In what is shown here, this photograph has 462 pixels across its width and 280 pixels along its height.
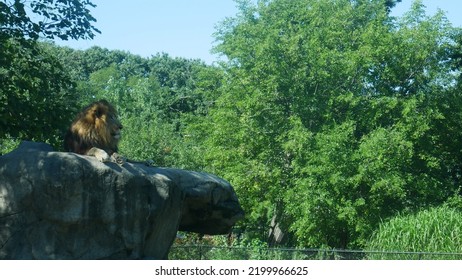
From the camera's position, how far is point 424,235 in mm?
20438

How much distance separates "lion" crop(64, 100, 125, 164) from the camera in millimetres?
10992

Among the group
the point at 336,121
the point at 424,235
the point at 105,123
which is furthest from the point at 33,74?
the point at 336,121

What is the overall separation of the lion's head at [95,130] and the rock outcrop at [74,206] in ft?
2.03

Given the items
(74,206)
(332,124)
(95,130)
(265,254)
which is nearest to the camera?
(74,206)

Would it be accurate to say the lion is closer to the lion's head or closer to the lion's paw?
the lion's head

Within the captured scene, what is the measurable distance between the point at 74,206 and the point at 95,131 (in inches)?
53.0

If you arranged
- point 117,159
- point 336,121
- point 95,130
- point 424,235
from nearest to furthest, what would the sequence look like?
point 117,159
point 95,130
point 424,235
point 336,121

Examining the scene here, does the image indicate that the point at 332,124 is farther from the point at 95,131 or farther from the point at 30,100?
the point at 95,131

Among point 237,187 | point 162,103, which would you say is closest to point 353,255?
point 237,187

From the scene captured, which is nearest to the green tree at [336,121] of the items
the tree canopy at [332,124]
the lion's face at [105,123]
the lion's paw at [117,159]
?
the tree canopy at [332,124]

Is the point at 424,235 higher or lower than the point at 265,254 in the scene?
higher

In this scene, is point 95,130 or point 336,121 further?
point 336,121

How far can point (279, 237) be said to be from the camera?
2994cm

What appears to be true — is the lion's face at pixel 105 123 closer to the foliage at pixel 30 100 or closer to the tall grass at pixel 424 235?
the foliage at pixel 30 100
